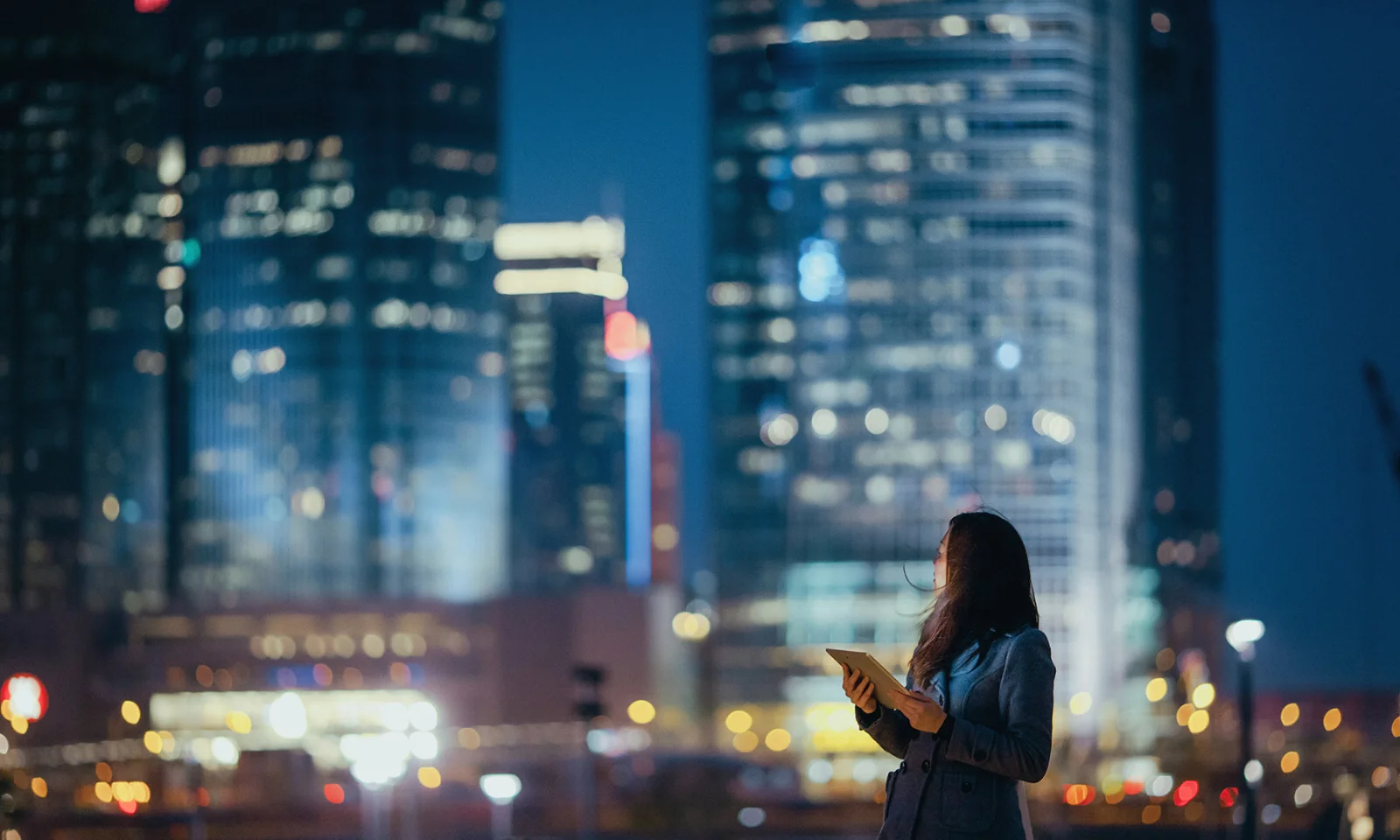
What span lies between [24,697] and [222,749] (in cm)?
8841

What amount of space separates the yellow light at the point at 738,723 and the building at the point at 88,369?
1737 inches

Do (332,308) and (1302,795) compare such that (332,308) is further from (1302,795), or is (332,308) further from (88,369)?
(1302,795)

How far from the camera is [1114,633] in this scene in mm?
135125

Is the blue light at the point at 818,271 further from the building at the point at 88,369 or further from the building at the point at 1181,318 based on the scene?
the building at the point at 88,369

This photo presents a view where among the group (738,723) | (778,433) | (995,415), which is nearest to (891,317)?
(995,415)

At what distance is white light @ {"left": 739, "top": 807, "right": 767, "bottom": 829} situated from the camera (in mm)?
45809

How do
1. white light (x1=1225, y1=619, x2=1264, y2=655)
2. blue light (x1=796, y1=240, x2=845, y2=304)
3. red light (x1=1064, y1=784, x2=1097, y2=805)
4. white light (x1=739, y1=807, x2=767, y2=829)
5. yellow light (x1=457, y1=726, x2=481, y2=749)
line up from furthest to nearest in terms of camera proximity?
blue light (x1=796, y1=240, x2=845, y2=304), yellow light (x1=457, y1=726, x2=481, y2=749), red light (x1=1064, y1=784, x2=1097, y2=805), white light (x1=739, y1=807, x2=767, y2=829), white light (x1=1225, y1=619, x2=1264, y2=655)

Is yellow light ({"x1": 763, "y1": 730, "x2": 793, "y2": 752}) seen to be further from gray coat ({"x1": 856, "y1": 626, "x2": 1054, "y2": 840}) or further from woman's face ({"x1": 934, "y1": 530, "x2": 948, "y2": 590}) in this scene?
gray coat ({"x1": 856, "y1": 626, "x2": 1054, "y2": 840})

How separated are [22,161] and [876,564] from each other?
6003cm

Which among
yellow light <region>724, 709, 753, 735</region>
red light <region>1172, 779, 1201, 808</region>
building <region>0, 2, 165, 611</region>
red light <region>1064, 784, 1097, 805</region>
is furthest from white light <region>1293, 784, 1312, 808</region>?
building <region>0, 2, 165, 611</region>

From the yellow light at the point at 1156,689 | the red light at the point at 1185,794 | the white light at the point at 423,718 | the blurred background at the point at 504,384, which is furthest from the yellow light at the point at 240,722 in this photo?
the white light at the point at 423,718

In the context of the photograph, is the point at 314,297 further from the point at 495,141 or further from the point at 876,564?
the point at 876,564

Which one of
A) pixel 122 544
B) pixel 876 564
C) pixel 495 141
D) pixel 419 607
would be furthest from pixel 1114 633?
pixel 122 544

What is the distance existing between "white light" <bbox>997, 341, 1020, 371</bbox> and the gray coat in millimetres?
128766
